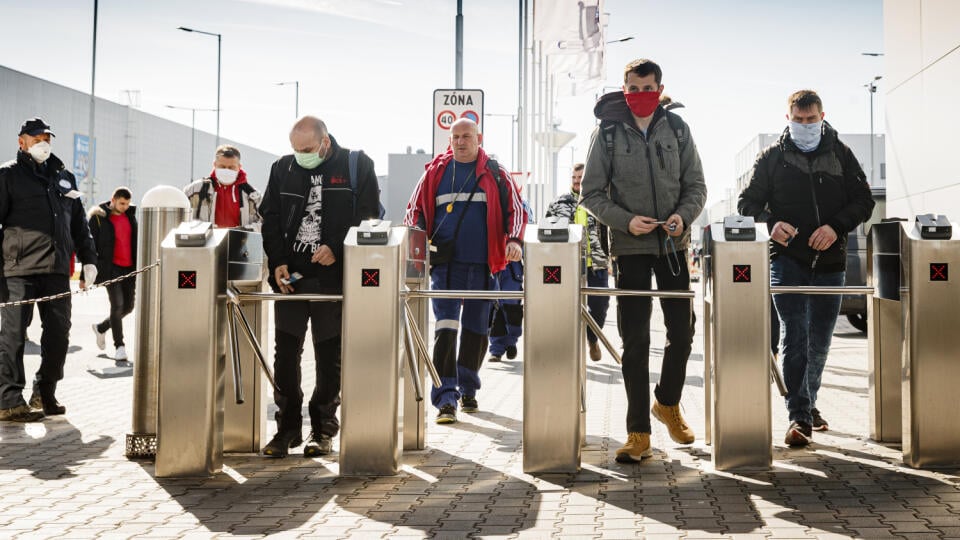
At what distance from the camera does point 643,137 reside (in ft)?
19.2

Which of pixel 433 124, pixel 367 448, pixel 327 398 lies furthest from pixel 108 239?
pixel 367 448

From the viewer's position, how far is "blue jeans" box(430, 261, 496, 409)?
730 centimetres

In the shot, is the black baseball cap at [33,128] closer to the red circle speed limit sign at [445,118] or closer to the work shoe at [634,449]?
the work shoe at [634,449]

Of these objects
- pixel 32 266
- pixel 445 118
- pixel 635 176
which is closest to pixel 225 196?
pixel 32 266

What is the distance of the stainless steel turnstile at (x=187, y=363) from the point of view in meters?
5.20

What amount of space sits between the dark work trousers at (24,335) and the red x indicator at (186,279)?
257cm

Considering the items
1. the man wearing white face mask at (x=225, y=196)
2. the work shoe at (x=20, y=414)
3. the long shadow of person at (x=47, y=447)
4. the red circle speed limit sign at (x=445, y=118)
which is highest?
the red circle speed limit sign at (x=445, y=118)

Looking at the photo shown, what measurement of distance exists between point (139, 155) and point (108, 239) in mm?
51812

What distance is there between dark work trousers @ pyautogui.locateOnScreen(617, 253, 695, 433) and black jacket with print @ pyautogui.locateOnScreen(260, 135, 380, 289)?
5.07 ft

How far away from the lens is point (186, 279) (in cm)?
524

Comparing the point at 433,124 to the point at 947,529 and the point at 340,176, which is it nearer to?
the point at 340,176

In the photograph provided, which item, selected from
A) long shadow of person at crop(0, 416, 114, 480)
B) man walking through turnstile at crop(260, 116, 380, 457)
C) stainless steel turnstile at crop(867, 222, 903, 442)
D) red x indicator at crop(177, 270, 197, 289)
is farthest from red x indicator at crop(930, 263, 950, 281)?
long shadow of person at crop(0, 416, 114, 480)

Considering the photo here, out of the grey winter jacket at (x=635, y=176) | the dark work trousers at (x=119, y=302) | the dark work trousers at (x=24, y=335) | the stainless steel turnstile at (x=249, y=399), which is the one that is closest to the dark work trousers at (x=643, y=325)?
the grey winter jacket at (x=635, y=176)

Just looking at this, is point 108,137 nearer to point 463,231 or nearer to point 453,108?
point 453,108
